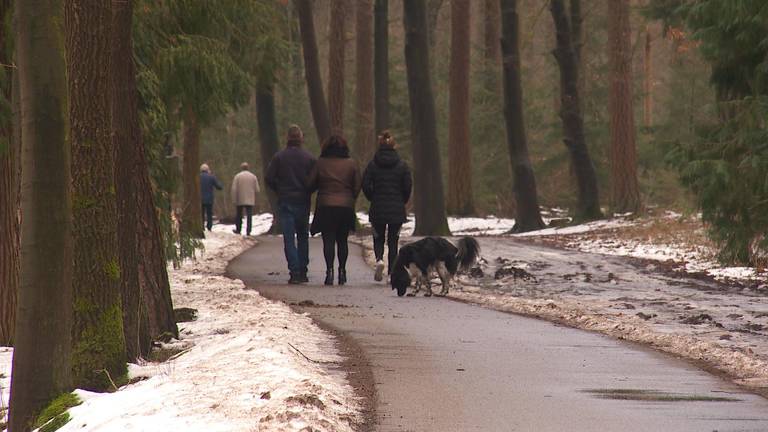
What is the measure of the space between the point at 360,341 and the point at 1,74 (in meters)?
3.92

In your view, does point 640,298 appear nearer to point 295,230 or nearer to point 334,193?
point 334,193

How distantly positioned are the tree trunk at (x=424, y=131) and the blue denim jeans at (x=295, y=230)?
35.2ft

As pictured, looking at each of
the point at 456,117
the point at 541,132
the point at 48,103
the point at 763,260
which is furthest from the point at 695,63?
the point at 48,103

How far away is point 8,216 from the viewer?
1181 centimetres

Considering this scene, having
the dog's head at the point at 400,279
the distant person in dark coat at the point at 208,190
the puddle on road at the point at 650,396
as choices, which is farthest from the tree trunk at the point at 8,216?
the distant person in dark coat at the point at 208,190

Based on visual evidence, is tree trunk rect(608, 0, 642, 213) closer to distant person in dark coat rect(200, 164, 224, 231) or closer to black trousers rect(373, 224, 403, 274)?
distant person in dark coat rect(200, 164, 224, 231)

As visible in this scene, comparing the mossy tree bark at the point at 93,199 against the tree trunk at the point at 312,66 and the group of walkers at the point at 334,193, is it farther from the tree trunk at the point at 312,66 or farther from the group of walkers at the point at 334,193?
the tree trunk at the point at 312,66

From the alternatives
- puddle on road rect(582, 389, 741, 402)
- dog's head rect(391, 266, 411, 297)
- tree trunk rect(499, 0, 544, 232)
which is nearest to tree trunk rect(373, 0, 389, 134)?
tree trunk rect(499, 0, 544, 232)

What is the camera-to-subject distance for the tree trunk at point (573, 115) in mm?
34062

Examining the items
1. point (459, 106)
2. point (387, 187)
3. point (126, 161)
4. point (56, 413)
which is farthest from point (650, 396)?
point (459, 106)

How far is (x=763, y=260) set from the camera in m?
19.0

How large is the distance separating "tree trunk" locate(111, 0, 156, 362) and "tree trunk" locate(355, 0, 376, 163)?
30771 millimetres

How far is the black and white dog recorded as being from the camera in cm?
1593

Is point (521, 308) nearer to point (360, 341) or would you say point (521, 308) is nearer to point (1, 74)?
point (360, 341)
